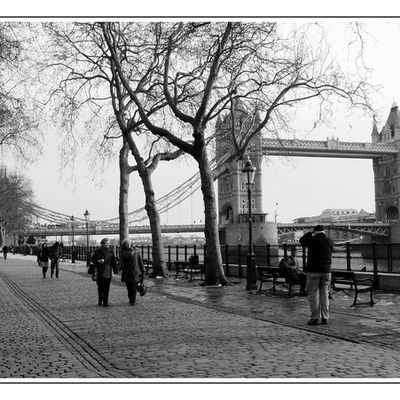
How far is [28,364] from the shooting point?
21.5 feet

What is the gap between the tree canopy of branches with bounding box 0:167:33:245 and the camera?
54.0m

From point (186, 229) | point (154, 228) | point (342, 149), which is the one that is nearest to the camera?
point (154, 228)

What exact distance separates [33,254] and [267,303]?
58.3 meters

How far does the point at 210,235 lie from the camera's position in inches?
706

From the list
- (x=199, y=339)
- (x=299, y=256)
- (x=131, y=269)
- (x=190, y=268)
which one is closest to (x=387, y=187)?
(x=190, y=268)

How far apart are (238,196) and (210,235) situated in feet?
202

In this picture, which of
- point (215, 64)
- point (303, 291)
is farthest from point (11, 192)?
point (303, 291)

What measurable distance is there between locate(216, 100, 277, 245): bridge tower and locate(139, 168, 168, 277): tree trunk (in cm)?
307

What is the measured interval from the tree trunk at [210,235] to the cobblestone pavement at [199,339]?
346cm

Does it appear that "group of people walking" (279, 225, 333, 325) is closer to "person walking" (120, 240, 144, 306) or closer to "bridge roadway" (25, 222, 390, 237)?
"person walking" (120, 240, 144, 306)

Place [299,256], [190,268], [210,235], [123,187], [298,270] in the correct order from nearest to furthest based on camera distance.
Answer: [298,270] → [299,256] → [210,235] → [190,268] → [123,187]

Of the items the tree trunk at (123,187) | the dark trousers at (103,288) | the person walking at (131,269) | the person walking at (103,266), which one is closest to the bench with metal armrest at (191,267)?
the tree trunk at (123,187)

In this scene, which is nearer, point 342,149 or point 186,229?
point 186,229

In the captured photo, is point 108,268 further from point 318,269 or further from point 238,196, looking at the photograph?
point 238,196
